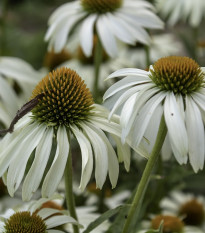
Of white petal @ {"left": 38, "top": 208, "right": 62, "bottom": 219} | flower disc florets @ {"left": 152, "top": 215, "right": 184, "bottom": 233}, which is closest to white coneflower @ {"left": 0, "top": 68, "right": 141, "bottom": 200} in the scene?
white petal @ {"left": 38, "top": 208, "right": 62, "bottom": 219}

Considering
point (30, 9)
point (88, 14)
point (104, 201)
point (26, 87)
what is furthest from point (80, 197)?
point (30, 9)

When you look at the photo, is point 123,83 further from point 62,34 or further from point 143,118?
point 62,34

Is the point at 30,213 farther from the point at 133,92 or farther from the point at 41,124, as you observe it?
the point at 133,92

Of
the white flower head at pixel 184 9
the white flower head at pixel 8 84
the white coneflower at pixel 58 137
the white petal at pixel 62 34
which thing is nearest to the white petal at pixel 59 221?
the white coneflower at pixel 58 137

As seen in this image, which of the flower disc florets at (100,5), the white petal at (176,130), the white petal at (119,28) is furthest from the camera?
the flower disc florets at (100,5)

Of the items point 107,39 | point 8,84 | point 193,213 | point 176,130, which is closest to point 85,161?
point 176,130

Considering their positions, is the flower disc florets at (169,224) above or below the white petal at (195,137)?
below

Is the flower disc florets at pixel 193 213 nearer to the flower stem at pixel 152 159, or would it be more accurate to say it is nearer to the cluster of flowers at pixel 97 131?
the cluster of flowers at pixel 97 131
